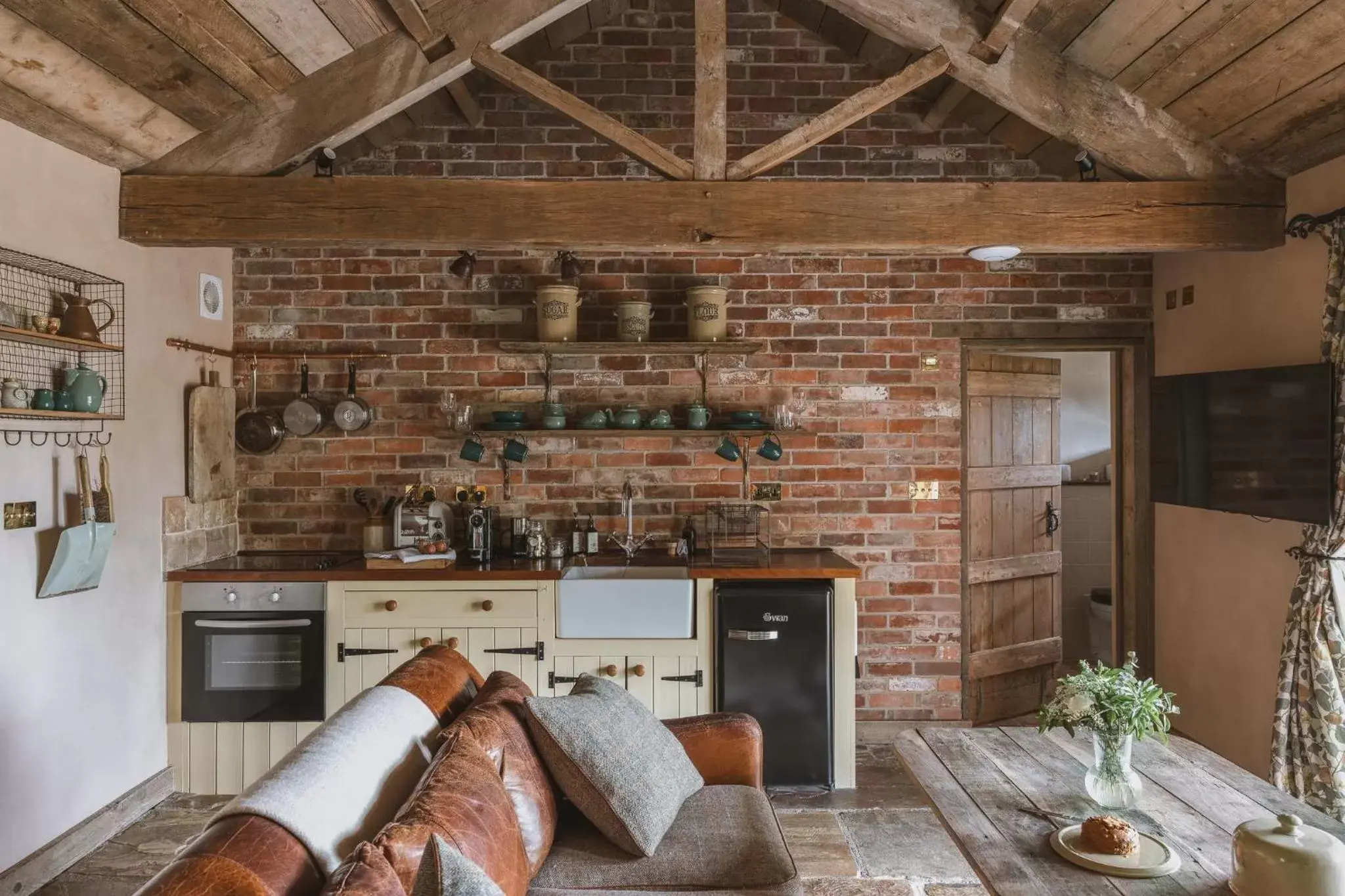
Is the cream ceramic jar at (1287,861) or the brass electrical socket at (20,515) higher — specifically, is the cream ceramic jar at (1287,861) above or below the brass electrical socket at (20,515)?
below

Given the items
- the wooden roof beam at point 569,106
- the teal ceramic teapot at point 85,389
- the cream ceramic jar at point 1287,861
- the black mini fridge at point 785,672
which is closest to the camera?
the cream ceramic jar at point 1287,861

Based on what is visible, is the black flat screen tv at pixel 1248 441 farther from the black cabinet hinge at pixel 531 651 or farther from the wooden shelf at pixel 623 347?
the black cabinet hinge at pixel 531 651

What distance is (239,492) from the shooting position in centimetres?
424

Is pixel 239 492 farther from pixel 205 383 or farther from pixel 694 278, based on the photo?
pixel 694 278

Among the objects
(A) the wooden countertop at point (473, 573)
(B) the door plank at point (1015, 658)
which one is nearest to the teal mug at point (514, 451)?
(A) the wooden countertop at point (473, 573)

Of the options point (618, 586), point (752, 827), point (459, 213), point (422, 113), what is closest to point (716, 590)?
point (618, 586)

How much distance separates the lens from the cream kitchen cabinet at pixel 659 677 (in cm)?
367

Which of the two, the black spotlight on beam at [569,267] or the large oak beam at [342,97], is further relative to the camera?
the black spotlight on beam at [569,267]

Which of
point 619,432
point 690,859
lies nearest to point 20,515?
point 619,432

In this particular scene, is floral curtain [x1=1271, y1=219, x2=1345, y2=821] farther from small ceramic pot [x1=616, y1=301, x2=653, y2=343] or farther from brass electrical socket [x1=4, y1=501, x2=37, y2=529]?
brass electrical socket [x1=4, y1=501, x2=37, y2=529]

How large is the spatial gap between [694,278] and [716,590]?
152 cm

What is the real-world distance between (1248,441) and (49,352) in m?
4.22

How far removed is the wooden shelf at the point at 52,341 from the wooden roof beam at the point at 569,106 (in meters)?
1.64

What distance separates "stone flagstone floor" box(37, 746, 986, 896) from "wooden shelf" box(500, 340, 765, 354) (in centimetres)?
187
